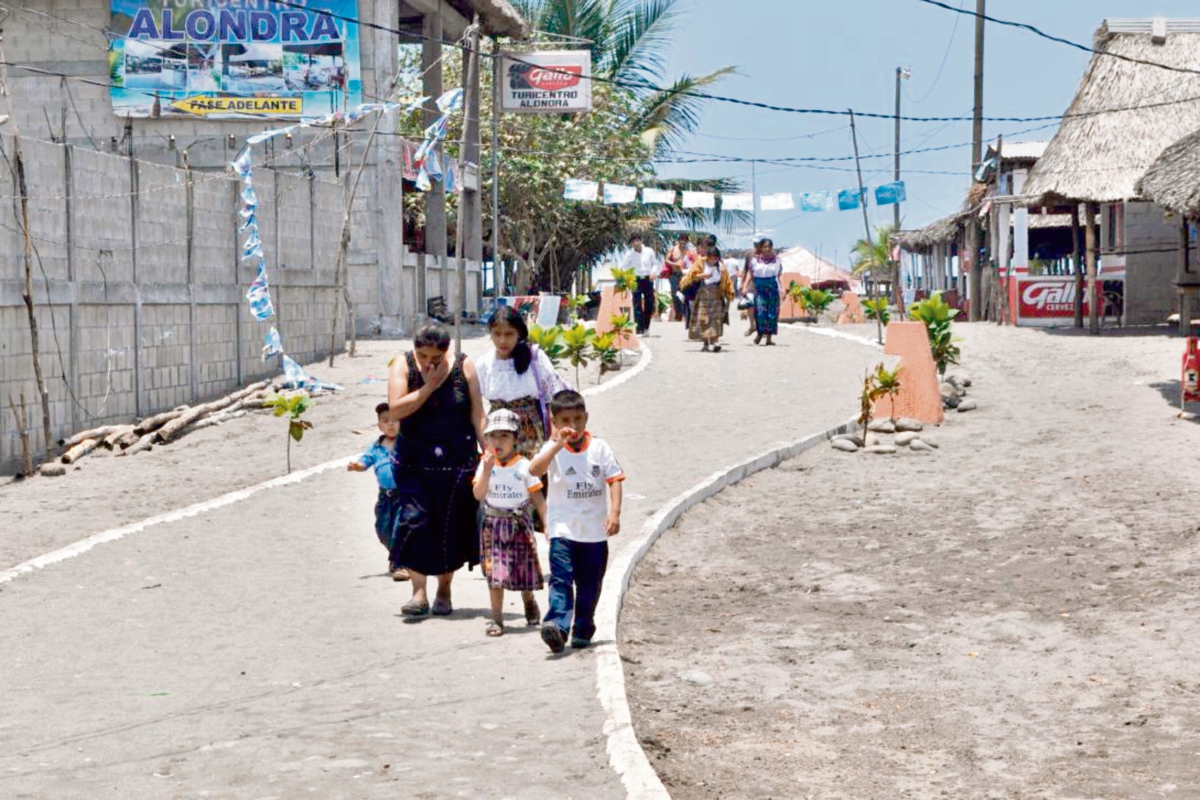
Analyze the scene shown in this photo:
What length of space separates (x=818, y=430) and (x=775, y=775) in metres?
11.3

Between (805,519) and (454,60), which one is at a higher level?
(454,60)

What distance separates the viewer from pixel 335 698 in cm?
695

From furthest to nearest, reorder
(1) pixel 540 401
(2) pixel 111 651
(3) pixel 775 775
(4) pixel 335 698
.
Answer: (1) pixel 540 401, (2) pixel 111 651, (4) pixel 335 698, (3) pixel 775 775

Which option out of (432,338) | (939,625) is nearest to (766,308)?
(939,625)

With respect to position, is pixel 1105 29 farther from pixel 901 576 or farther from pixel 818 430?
pixel 901 576

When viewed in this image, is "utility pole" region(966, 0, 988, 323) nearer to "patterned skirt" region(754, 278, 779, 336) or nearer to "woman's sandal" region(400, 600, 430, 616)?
"patterned skirt" region(754, 278, 779, 336)

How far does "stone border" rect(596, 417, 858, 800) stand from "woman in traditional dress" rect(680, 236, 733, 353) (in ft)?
24.5

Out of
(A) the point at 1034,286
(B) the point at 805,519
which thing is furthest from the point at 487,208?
(B) the point at 805,519

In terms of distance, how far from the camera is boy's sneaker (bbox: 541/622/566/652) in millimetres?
7664

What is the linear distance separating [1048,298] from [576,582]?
24.9m

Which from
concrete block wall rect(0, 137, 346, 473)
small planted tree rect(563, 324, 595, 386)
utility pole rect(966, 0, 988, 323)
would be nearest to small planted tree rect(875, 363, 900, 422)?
small planted tree rect(563, 324, 595, 386)

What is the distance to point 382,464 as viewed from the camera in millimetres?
9359

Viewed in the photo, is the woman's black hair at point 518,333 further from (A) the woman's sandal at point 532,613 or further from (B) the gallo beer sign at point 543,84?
(B) the gallo beer sign at point 543,84

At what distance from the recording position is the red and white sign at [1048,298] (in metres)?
31.2
